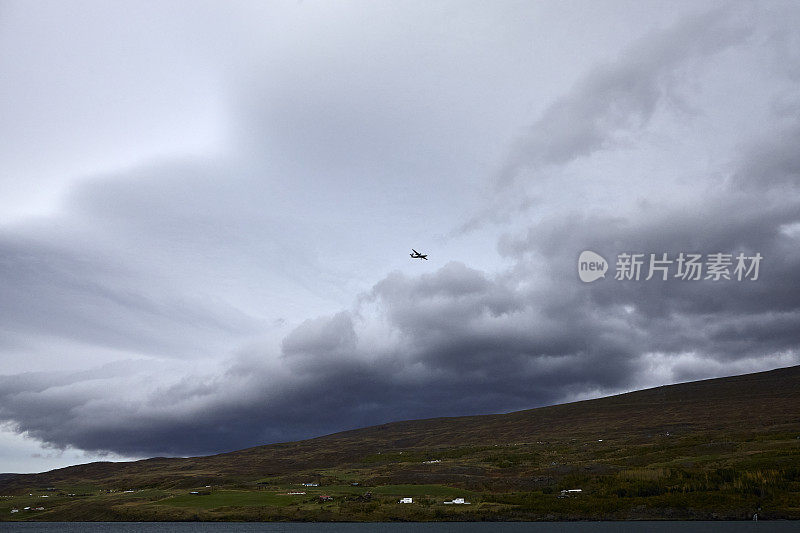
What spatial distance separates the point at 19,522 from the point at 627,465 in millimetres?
182304

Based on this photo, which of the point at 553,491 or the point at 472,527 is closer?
the point at 472,527

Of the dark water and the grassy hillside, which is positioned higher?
the grassy hillside

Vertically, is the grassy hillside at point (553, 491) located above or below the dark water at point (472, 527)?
above

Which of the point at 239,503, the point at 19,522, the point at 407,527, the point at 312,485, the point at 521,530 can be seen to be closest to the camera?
the point at 521,530

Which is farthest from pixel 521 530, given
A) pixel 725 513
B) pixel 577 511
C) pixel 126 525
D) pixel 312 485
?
pixel 126 525

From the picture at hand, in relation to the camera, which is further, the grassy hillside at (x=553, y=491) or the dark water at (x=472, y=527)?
the grassy hillside at (x=553, y=491)

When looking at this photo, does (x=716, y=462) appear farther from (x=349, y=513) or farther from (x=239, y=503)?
(x=239, y=503)

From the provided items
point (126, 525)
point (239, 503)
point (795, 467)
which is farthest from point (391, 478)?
point (795, 467)

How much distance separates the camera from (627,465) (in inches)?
6230

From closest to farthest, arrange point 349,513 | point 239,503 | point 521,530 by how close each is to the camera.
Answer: point 521,530
point 349,513
point 239,503

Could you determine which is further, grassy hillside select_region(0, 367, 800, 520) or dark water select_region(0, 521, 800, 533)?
grassy hillside select_region(0, 367, 800, 520)

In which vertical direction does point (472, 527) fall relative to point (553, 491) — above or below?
below

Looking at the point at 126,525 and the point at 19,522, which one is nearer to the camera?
the point at 126,525

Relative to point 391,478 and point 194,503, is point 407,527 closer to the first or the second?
point 391,478
